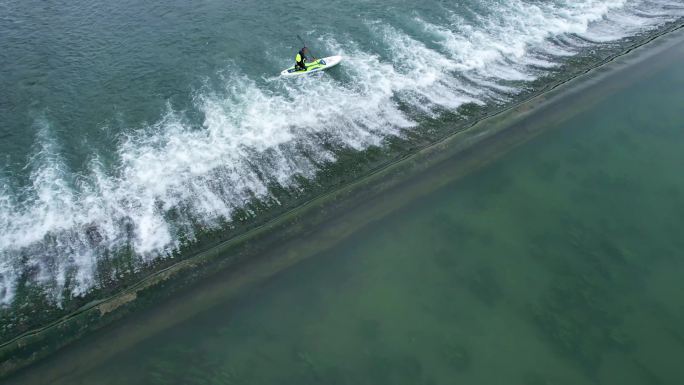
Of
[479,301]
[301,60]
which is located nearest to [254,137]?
[301,60]

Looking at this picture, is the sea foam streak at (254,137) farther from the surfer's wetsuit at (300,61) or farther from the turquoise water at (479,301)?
the turquoise water at (479,301)

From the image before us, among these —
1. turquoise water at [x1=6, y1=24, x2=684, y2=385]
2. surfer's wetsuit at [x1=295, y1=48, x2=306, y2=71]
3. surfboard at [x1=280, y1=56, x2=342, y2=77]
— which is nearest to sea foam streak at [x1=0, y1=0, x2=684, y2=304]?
surfboard at [x1=280, y1=56, x2=342, y2=77]

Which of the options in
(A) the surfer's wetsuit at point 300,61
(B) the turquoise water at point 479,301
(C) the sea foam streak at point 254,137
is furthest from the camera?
(A) the surfer's wetsuit at point 300,61

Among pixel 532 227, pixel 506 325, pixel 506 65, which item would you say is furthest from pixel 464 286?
pixel 506 65

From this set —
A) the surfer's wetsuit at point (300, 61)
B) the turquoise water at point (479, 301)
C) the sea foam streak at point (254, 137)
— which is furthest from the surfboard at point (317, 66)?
the turquoise water at point (479, 301)

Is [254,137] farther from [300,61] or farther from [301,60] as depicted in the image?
[301,60]

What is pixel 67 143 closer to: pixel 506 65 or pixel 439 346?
pixel 439 346
